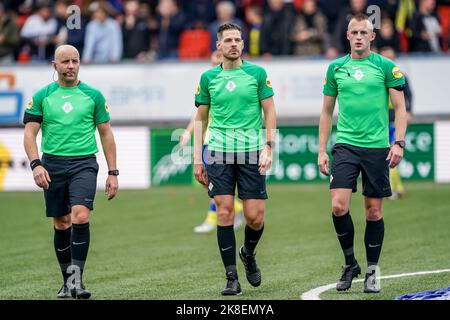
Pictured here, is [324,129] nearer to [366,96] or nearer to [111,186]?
[366,96]

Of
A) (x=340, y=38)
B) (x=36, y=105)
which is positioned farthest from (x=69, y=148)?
(x=340, y=38)

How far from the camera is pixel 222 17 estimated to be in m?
22.6

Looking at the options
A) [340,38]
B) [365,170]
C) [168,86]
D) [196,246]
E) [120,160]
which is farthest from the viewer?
[168,86]

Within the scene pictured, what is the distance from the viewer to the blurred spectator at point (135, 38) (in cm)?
2377

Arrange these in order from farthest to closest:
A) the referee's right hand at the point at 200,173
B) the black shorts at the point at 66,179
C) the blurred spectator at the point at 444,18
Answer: the blurred spectator at the point at 444,18 → the referee's right hand at the point at 200,173 → the black shorts at the point at 66,179

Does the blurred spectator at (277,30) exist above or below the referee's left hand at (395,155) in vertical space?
above

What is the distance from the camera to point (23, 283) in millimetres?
11469

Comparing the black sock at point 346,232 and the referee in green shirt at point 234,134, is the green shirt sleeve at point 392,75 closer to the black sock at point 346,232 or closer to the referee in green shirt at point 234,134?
the referee in green shirt at point 234,134

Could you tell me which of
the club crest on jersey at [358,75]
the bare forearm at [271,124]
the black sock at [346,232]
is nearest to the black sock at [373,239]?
the black sock at [346,232]

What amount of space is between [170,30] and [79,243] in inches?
560

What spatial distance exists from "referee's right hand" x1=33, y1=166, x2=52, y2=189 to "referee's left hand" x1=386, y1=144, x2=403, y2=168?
3.11 m

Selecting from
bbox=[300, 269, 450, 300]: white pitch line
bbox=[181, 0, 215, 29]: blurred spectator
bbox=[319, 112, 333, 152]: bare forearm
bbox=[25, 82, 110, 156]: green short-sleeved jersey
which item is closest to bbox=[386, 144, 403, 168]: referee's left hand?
bbox=[319, 112, 333, 152]: bare forearm
